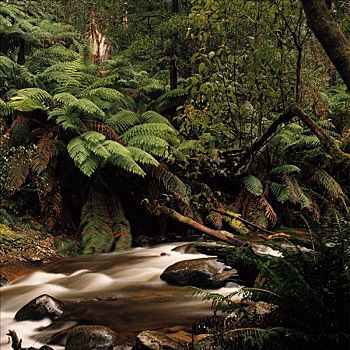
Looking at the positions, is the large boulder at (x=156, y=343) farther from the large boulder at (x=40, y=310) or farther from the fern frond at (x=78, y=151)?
the fern frond at (x=78, y=151)

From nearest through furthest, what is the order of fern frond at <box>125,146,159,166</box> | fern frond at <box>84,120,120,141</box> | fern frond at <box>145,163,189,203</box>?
fern frond at <box>125,146,159,166</box>, fern frond at <box>145,163,189,203</box>, fern frond at <box>84,120,120,141</box>

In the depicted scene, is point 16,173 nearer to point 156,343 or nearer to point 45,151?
point 45,151

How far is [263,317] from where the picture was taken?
3.05m

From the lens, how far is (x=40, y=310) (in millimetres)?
4641

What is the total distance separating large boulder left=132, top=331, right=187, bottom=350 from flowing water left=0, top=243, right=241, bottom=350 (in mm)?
503

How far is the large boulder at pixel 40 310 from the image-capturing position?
4.61 meters

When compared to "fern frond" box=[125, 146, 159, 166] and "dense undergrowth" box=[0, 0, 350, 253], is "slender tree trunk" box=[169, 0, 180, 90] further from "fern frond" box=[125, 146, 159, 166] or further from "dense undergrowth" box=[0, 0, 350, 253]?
"fern frond" box=[125, 146, 159, 166]

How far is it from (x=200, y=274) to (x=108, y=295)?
3.73ft

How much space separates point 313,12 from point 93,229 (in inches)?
232

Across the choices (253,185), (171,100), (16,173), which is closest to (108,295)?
(16,173)

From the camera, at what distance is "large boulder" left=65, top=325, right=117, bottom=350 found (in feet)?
11.8

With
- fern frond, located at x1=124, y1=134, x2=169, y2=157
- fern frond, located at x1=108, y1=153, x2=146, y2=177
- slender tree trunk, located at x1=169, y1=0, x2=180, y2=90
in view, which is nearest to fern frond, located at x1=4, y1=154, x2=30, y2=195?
fern frond, located at x1=108, y1=153, x2=146, y2=177

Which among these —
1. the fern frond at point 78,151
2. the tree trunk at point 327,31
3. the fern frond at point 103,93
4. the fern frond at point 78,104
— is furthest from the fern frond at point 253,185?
the tree trunk at point 327,31

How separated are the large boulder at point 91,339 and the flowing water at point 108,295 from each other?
6.7 inches
